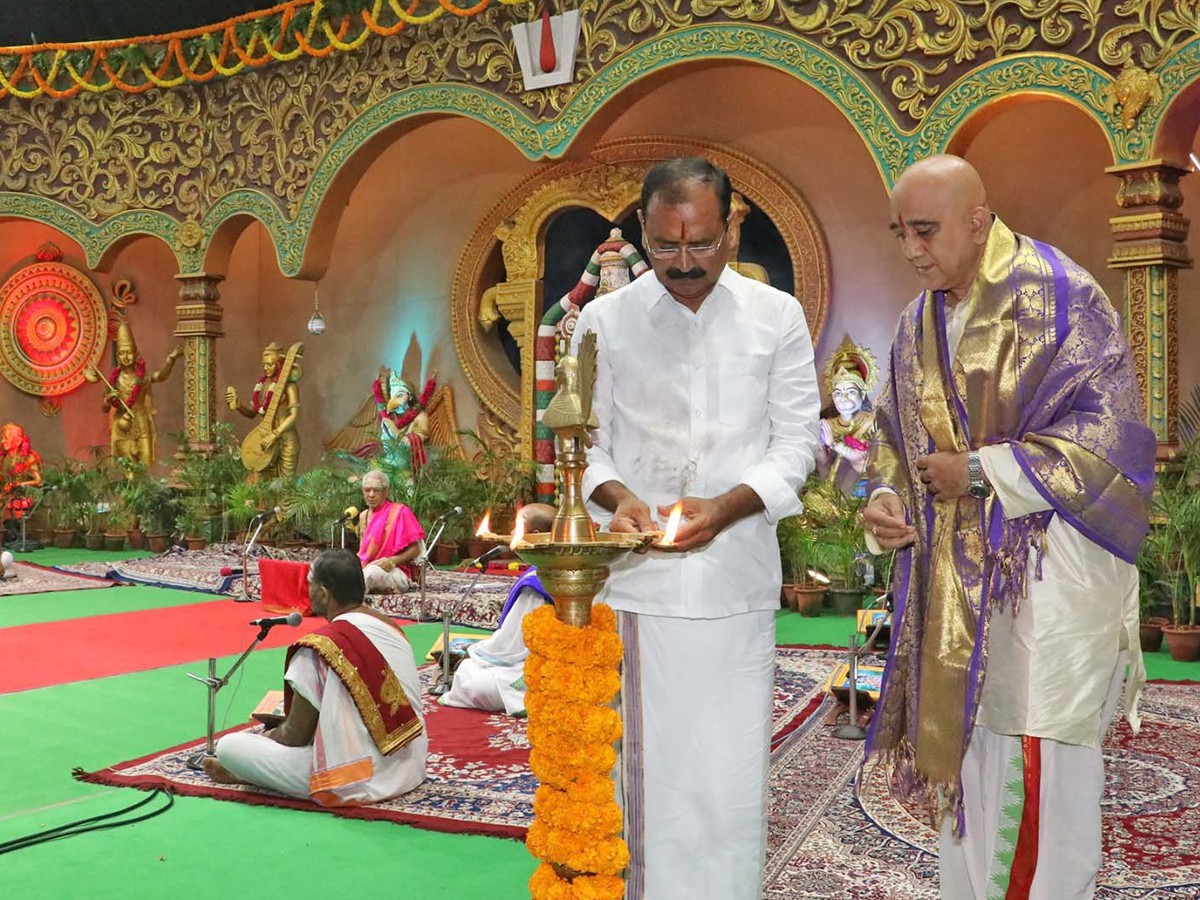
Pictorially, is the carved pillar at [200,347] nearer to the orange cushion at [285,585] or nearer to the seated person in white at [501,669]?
the orange cushion at [285,585]

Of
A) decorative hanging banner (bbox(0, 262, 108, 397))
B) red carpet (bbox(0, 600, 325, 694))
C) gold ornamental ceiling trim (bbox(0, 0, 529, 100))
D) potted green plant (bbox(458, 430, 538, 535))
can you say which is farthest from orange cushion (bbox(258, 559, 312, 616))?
decorative hanging banner (bbox(0, 262, 108, 397))

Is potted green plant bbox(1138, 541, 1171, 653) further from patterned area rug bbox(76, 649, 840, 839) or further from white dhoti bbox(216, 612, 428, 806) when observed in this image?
white dhoti bbox(216, 612, 428, 806)

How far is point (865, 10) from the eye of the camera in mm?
8695

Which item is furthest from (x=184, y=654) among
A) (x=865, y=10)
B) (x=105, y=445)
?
(x=105, y=445)

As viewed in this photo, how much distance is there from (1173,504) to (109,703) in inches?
224

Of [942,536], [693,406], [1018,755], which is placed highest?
[693,406]

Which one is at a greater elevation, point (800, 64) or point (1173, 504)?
point (800, 64)

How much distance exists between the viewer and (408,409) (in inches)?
479

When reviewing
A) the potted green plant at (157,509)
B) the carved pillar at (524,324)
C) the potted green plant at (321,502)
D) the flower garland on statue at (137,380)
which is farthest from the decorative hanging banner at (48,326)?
the carved pillar at (524,324)

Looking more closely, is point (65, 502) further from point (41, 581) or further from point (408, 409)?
point (408, 409)

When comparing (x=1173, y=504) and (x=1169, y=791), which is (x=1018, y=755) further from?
(x=1173, y=504)

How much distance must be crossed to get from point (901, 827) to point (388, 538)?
5280 mm

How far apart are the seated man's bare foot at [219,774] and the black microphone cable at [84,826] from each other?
160mm

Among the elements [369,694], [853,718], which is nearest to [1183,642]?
[853,718]
